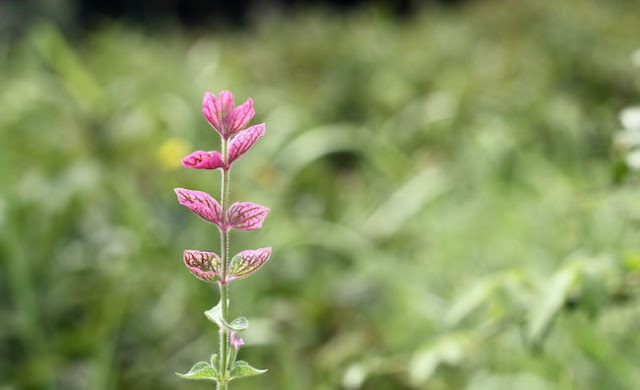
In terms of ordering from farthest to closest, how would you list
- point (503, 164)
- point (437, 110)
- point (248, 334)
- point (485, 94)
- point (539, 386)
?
point (485, 94) → point (437, 110) → point (503, 164) → point (248, 334) → point (539, 386)

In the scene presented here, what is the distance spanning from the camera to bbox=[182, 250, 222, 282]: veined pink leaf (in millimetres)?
468

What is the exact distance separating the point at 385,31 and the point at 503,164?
307cm

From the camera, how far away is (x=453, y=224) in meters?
2.01

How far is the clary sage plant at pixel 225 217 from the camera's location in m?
0.44

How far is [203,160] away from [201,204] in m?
0.05

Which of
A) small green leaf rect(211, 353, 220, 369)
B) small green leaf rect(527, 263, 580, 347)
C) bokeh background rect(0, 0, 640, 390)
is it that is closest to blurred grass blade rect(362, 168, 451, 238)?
bokeh background rect(0, 0, 640, 390)

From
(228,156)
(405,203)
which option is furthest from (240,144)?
(405,203)

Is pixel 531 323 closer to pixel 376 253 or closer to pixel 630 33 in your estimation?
pixel 376 253

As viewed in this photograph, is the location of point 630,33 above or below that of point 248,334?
above

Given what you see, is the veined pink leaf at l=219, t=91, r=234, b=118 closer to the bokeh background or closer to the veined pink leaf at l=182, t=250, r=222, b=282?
the veined pink leaf at l=182, t=250, r=222, b=282

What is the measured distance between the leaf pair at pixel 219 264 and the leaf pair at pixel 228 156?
7 centimetres

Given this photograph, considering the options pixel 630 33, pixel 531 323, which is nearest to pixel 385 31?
pixel 630 33

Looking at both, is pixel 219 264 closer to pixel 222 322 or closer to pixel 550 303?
pixel 222 322

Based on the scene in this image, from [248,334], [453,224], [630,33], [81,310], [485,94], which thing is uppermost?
[630,33]
